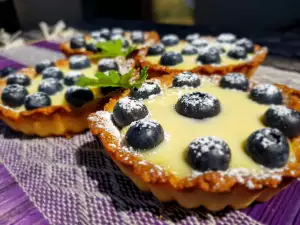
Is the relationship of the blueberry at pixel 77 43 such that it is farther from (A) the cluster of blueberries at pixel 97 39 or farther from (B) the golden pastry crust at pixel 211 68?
(B) the golden pastry crust at pixel 211 68

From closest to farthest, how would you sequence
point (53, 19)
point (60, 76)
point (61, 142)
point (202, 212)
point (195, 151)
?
point (195, 151)
point (202, 212)
point (61, 142)
point (60, 76)
point (53, 19)

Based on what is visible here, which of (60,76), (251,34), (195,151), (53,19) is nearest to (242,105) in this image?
(195,151)

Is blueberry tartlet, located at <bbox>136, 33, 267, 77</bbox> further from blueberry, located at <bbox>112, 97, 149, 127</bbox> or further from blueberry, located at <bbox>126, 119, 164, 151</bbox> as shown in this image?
blueberry, located at <bbox>126, 119, 164, 151</bbox>

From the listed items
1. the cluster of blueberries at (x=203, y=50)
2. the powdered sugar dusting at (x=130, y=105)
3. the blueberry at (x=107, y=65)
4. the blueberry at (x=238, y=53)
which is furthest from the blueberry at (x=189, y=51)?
the powdered sugar dusting at (x=130, y=105)

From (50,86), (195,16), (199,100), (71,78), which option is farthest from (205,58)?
(195,16)

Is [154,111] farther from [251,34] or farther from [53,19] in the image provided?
[53,19]

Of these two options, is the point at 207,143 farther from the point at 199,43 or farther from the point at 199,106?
the point at 199,43

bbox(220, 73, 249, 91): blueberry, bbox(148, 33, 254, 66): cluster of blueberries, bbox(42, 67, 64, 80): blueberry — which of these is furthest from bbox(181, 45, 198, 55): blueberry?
bbox(42, 67, 64, 80): blueberry
